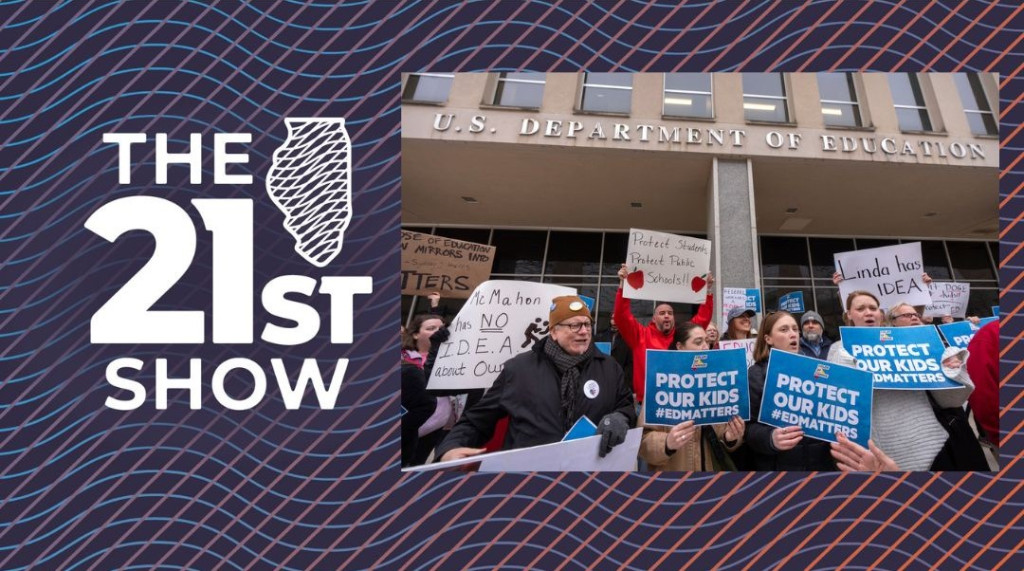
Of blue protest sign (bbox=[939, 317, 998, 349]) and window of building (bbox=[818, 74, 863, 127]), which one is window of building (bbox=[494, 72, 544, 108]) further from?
blue protest sign (bbox=[939, 317, 998, 349])

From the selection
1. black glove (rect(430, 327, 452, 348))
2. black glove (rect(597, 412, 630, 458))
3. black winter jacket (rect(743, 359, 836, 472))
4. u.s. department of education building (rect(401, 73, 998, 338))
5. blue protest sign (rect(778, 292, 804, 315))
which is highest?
u.s. department of education building (rect(401, 73, 998, 338))

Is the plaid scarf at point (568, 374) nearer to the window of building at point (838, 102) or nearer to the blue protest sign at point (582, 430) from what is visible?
the blue protest sign at point (582, 430)

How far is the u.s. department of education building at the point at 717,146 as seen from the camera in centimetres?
944

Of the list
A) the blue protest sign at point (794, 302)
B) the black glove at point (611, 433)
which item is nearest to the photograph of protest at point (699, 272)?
the black glove at point (611, 433)

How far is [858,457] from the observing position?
227cm

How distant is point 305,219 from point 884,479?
2.27 m

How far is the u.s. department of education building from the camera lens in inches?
372

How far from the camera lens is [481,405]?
277 centimetres

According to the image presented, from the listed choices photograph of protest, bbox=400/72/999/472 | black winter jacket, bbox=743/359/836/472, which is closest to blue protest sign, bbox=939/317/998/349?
photograph of protest, bbox=400/72/999/472

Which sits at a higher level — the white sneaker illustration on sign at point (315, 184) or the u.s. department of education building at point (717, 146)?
the u.s. department of education building at point (717, 146)

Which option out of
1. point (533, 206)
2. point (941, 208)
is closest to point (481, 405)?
point (533, 206)

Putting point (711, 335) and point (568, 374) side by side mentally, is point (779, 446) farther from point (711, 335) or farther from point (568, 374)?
point (711, 335)

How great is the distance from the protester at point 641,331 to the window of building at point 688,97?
248 inches

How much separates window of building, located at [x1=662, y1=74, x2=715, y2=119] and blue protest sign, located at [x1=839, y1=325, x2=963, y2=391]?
778 centimetres
